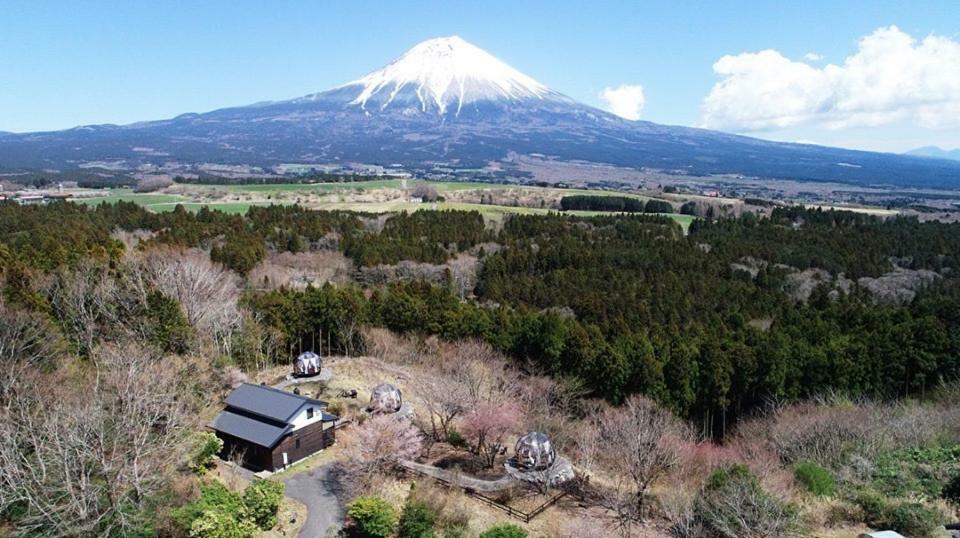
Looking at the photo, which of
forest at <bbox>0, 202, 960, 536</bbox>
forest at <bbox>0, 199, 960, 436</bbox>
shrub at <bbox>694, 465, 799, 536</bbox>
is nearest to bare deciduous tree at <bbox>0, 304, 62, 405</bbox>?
forest at <bbox>0, 202, 960, 536</bbox>

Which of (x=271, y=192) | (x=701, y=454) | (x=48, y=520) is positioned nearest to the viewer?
(x=48, y=520)

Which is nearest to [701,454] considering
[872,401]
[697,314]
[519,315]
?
[872,401]

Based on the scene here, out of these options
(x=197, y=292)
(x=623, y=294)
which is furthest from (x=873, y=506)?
(x=197, y=292)

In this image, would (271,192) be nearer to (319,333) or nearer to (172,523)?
(319,333)

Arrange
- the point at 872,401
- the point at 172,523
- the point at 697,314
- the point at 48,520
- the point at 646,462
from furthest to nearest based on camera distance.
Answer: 1. the point at 697,314
2. the point at 872,401
3. the point at 646,462
4. the point at 172,523
5. the point at 48,520

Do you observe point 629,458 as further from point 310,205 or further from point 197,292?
point 310,205

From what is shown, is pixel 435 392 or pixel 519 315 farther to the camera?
pixel 519 315
